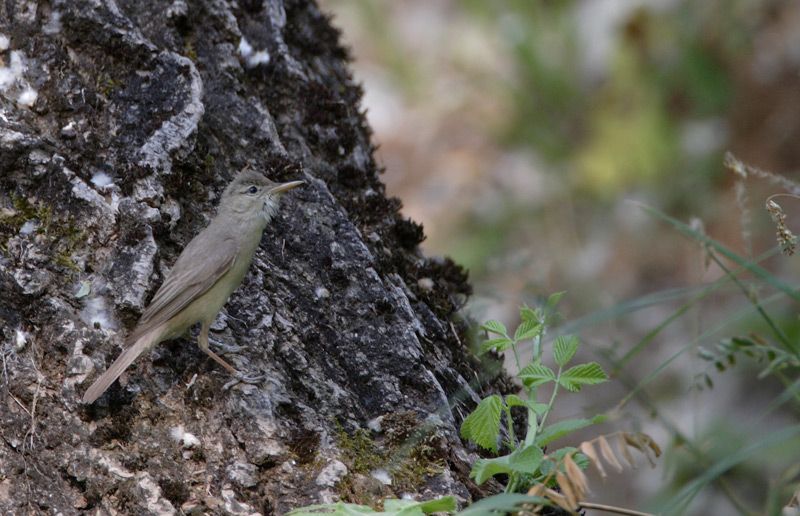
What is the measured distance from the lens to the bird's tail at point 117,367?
129 inches

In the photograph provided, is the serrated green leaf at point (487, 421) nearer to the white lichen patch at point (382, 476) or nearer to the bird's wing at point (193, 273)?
the white lichen patch at point (382, 476)

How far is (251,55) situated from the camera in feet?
14.4

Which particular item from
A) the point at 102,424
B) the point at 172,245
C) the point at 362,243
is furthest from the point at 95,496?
the point at 362,243

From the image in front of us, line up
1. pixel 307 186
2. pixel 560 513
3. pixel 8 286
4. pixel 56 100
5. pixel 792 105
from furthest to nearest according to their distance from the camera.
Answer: pixel 792 105 → pixel 307 186 → pixel 56 100 → pixel 8 286 → pixel 560 513

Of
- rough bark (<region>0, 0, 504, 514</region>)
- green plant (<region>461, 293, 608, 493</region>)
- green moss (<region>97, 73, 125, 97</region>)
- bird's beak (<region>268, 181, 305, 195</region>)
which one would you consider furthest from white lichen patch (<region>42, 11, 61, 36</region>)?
green plant (<region>461, 293, 608, 493</region>)

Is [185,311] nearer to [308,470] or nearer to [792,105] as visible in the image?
[308,470]

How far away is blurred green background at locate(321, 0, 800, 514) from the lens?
316 inches

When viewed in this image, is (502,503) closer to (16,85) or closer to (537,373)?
(537,373)

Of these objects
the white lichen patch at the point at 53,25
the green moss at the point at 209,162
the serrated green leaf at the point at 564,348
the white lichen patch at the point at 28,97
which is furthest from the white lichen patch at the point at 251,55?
the serrated green leaf at the point at 564,348

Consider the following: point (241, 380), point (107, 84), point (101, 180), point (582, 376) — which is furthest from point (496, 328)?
point (107, 84)

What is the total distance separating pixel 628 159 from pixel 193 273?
6045 mm

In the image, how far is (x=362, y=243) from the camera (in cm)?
396

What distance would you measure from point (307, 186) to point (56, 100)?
1112 millimetres

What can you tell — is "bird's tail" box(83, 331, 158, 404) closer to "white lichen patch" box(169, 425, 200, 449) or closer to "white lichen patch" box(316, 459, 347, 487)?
"white lichen patch" box(169, 425, 200, 449)
